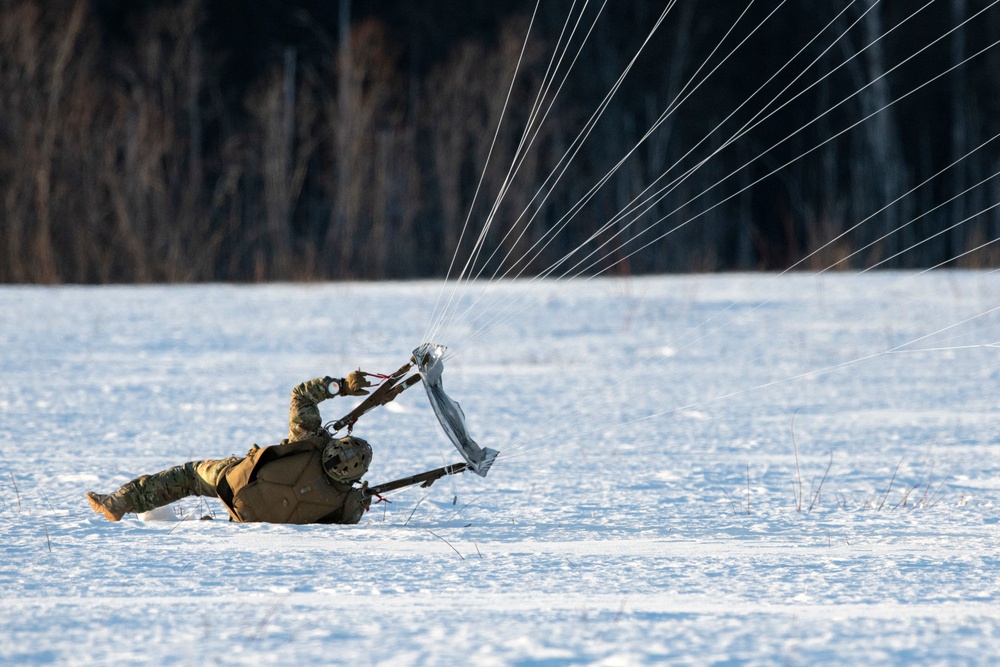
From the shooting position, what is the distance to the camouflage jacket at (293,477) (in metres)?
4.09

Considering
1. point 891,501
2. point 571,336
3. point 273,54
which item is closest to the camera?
Answer: point 891,501

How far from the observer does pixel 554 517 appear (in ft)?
15.4

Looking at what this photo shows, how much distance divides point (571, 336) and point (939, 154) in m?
22.7

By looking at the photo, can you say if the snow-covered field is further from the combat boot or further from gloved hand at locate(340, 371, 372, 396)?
gloved hand at locate(340, 371, 372, 396)

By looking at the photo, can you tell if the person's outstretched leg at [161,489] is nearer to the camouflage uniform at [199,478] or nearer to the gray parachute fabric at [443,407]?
the camouflage uniform at [199,478]

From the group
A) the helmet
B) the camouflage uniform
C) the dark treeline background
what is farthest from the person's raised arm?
the dark treeline background

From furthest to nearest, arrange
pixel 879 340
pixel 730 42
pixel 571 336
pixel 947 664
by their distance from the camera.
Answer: pixel 730 42 → pixel 571 336 → pixel 879 340 → pixel 947 664

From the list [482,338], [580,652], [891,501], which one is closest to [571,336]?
[482,338]

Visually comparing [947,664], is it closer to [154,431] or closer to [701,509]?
[701,509]

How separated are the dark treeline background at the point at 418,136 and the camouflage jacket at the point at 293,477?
38.2 ft

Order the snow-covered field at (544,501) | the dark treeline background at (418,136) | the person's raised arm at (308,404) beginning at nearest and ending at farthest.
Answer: the snow-covered field at (544,501) < the person's raised arm at (308,404) < the dark treeline background at (418,136)

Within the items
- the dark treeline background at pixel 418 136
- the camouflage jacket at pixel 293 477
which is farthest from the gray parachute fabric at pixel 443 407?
the dark treeline background at pixel 418 136

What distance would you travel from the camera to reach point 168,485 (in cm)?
416

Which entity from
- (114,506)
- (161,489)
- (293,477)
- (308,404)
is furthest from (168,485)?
(308,404)
